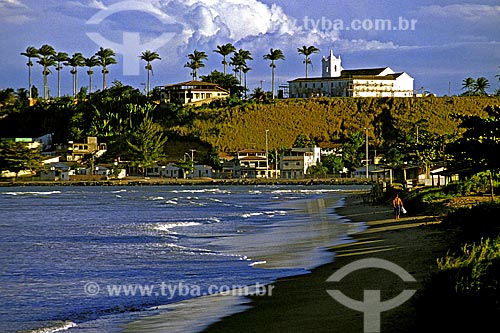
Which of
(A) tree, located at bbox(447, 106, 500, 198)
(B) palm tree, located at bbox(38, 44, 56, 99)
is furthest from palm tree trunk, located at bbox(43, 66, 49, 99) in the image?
(A) tree, located at bbox(447, 106, 500, 198)

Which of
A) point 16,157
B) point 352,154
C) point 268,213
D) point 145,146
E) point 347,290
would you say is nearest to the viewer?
point 347,290

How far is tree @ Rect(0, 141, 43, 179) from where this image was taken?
111938 millimetres

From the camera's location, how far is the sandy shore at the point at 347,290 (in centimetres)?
1304

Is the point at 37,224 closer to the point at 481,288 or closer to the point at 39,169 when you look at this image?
the point at 481,288

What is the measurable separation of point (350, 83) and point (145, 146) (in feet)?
137

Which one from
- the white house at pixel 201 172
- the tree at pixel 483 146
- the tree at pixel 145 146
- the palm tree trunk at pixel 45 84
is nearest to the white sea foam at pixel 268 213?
the tree at pixel 483 146

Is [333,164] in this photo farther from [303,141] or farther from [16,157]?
[16,157]

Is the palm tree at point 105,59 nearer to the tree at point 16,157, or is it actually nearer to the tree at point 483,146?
the tree at point 16,157

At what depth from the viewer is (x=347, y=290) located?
643 inches

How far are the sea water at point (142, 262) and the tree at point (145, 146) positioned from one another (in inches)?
2755

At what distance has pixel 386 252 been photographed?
22.8 m

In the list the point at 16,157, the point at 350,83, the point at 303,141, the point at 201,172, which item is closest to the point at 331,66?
the point at 350,83

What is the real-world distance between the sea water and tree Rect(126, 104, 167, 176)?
6998cm

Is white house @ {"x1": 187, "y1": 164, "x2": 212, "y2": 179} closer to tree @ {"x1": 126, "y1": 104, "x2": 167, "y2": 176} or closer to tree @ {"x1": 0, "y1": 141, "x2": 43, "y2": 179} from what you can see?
tree @ {"x1": 126, "y1": 104, "x2": 167, "y2": 176}
